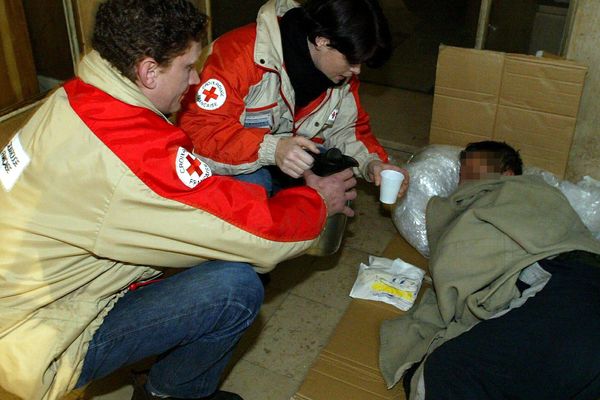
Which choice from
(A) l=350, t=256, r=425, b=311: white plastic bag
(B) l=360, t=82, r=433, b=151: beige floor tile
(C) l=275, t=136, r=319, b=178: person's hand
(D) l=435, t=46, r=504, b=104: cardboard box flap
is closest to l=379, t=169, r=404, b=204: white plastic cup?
(C) l=275, t=136, r=319, b=178: person's hand

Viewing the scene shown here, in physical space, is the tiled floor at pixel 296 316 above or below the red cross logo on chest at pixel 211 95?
below

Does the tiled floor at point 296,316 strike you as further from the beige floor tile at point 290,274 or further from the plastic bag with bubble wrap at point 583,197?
the plastic bag with bubble wrap at point 583,197

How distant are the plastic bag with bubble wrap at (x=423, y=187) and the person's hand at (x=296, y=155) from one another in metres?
0.74

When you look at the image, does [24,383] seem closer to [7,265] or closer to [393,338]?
[7,265]

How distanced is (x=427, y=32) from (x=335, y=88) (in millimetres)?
3143

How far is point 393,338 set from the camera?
1744mm

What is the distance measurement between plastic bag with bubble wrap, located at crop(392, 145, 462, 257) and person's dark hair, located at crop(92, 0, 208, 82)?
1228 millimetres

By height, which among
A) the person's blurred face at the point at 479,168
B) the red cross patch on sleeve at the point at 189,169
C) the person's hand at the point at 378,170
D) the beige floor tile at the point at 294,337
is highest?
the red cross patch on sleeve at the point at 189,169

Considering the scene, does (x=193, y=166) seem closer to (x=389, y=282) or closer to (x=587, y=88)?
(x=389, y=282)

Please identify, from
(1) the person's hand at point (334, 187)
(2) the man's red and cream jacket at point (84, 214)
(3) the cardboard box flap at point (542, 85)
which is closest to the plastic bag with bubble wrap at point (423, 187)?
(3) the cardboard box flap at point (542, 85)

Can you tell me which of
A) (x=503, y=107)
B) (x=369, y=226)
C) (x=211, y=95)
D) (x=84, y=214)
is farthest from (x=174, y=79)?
(x=503, y=107)

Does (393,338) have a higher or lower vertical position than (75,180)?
lower

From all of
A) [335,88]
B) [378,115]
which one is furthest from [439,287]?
[378,115]

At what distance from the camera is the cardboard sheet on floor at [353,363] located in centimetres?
162
